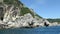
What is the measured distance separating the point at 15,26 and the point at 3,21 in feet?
29.7

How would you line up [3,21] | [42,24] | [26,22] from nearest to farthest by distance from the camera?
[3,21] < [26,22] < [42,24]

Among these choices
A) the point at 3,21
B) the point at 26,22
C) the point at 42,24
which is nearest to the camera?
the point at 3,21

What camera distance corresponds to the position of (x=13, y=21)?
166500 millimetres

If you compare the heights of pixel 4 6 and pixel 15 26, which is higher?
pixel 4 6

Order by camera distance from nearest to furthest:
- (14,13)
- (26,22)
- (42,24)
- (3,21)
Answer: (3,21)
(26,22)
(14,13)
(42,24)

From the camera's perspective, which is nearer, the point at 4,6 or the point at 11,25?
the point at 11,25

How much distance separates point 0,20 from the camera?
6235 inches

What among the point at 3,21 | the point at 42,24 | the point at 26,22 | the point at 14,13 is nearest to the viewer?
the point at 3,21

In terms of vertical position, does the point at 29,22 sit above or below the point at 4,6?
below

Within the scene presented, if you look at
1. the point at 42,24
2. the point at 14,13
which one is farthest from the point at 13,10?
the point at 42,24

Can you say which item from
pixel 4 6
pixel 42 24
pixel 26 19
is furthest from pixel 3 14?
pixel 42 24

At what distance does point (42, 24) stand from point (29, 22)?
26550 millimetres

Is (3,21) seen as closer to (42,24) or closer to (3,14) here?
(3,14)

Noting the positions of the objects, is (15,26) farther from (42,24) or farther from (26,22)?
(42,24)
